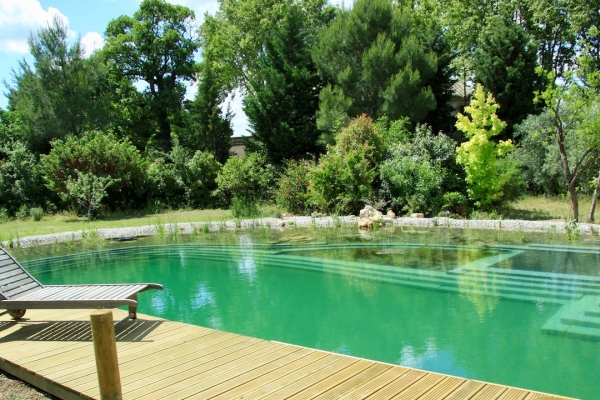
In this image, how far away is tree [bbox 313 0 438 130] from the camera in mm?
17312

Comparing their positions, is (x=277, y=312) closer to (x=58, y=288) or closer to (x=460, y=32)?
(x=58, y=288)

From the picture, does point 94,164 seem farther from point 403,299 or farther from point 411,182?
point 403,299

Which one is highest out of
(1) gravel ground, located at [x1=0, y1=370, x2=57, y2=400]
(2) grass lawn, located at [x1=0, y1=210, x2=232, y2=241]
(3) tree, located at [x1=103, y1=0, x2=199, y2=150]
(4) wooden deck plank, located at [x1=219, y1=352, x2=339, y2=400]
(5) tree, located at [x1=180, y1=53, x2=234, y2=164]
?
(3) tree, located at [x1=103, y1=0, x2=199, y2=150]

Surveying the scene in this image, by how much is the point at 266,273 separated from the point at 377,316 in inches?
116

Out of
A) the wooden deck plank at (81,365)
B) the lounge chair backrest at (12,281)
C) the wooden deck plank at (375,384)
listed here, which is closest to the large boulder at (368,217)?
the lounge chair backrest at (12,281)

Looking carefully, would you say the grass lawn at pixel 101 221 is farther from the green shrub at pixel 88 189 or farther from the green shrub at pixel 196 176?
the green shrub at pixel 196 176

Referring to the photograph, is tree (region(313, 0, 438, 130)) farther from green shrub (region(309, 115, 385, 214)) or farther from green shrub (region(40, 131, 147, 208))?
green shrub (region(40, 131, 147, 208))

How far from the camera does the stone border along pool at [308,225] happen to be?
998cm

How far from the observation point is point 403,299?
6277 mm

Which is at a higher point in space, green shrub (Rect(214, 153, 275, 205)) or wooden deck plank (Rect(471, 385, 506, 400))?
green shrub (Rect(214, 153, 275, 205))

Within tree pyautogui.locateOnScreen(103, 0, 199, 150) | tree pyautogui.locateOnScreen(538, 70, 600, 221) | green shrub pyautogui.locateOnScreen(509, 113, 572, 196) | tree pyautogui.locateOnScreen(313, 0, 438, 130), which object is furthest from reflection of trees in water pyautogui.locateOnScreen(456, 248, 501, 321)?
tree pyautogui.locateOnScreen(103, 0, 199, 150)

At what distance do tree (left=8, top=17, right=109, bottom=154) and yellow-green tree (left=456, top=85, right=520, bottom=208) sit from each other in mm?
15790

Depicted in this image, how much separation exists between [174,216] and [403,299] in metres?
11.7

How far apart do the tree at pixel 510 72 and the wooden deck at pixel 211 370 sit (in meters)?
16.2
